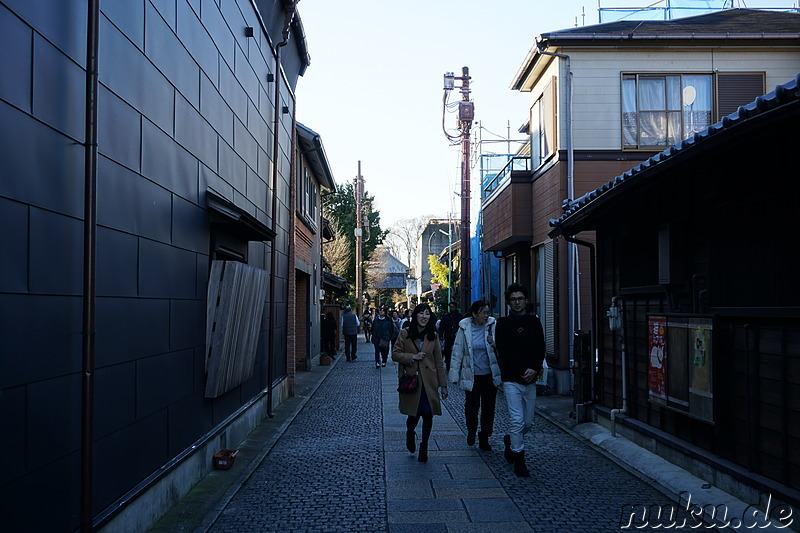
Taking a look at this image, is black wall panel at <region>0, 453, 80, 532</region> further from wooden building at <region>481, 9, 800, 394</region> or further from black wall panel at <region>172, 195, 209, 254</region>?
wooden building at <region>481, 9, 800, 394</region>

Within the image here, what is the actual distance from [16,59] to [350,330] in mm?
20952

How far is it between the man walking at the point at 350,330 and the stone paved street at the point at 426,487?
12874 mm

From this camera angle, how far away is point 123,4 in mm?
5207

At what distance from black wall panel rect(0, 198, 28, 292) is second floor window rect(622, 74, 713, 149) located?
1292cm

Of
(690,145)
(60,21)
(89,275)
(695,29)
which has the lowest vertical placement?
(89,275)

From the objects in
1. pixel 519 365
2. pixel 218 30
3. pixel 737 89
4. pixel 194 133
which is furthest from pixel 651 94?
pixel 194 133

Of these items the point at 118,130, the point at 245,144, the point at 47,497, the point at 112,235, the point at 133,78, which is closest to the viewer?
the point at 47,497

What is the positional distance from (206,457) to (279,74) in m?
7.34

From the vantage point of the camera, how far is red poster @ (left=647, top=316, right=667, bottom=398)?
7.96m

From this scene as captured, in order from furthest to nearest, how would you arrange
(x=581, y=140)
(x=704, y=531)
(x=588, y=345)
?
(x=581, y=140) → (x=588, y=345) → (x=704, y=531)

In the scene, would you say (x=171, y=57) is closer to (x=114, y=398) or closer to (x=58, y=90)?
(x=58, y=90)

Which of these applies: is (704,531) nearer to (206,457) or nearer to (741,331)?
(741,331)

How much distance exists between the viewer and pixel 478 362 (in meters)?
9.04

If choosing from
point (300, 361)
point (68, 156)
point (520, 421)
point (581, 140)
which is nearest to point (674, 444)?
point (520, 421)
